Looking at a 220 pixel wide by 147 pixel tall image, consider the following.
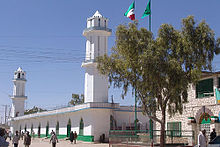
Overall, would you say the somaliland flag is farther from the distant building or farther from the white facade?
the white facade

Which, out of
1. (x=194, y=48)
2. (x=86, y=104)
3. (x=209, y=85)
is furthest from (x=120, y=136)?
(x=86, y=104)

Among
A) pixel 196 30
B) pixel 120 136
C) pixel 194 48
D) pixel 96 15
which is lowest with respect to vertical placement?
pixel 120 136

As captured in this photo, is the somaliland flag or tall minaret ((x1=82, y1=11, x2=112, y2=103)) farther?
tall minaret ((x1=82, y1=11, x2=112, y2=103))

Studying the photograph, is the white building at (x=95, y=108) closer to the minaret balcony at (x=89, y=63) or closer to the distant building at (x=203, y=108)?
the minaret balcony at (x=89, y=63)

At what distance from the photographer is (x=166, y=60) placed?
18.4 m

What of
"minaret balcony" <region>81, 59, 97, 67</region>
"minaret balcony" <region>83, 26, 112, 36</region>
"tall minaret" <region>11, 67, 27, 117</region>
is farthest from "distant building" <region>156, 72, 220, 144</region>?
"tall minaret" <region>11, 67, 27, 117</region>

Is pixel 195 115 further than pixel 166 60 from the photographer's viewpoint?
Yes

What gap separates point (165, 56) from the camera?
60.5 feet

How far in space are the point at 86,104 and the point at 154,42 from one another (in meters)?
18.4

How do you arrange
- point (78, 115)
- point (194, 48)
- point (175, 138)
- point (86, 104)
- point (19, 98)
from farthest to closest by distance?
point (19, 98) → point (78, 115) → point (86, 104) → point (175, 138) → point (194, 48)

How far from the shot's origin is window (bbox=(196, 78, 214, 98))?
72.8ft

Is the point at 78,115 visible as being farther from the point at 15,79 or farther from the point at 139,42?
the point at 15,79

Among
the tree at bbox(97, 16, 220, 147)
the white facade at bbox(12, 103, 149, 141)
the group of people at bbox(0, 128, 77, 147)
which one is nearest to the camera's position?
the group of people at bbox(0, 128, 77, 147)

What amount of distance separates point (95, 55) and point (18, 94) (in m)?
30.6
